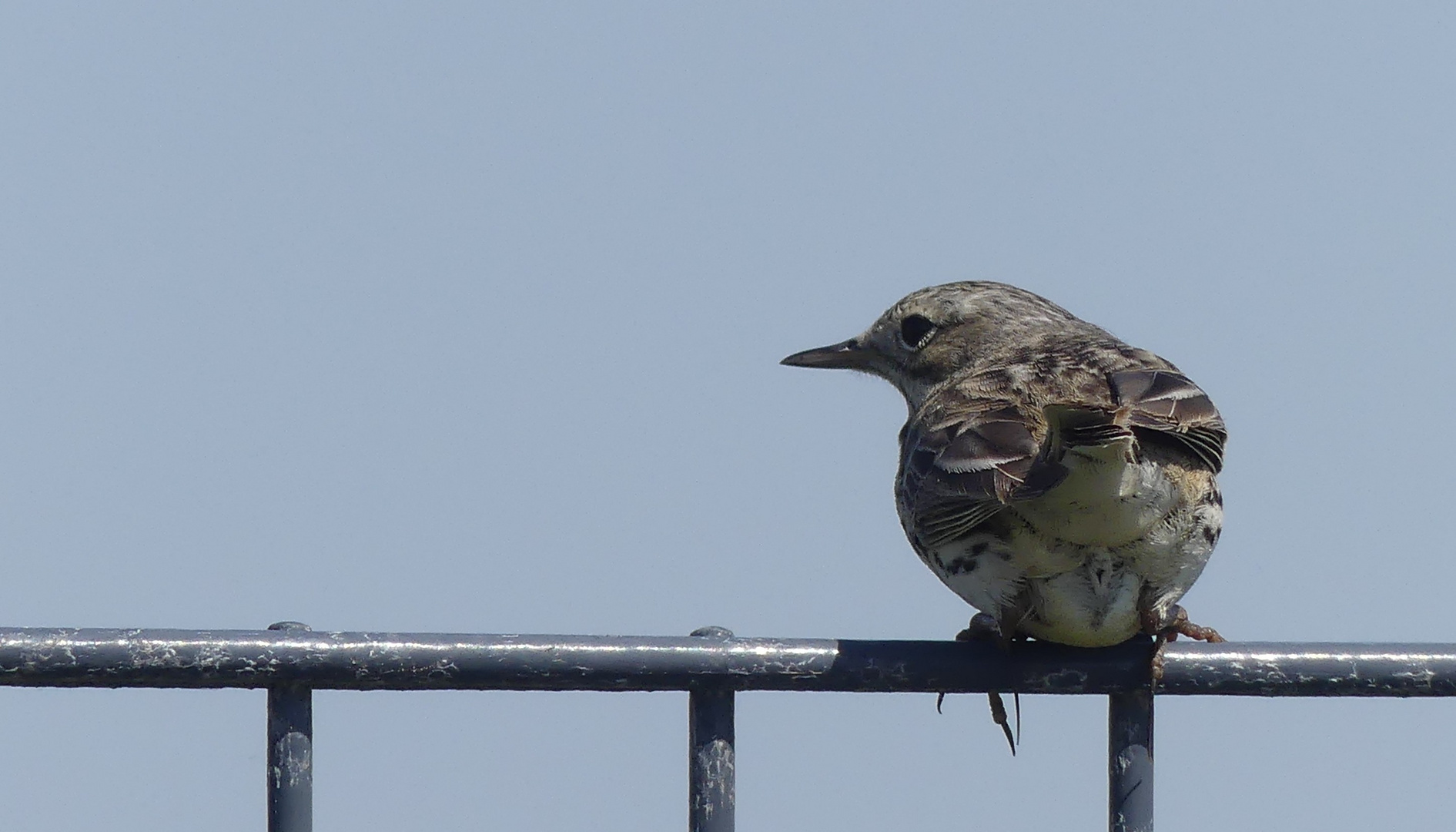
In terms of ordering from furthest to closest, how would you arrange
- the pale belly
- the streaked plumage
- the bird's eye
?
the bird's eye
the pale belly
the streaked plumage

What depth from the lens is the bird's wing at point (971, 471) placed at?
4922 mm

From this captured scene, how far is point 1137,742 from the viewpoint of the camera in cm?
377

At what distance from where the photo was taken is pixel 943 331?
8219 mm

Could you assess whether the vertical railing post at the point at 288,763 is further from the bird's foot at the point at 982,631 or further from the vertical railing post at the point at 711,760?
the bird's foot at the point at 982,631

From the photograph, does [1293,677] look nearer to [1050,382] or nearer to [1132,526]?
[1132,526]

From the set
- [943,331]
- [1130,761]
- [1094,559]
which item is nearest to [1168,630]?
[1094,559]

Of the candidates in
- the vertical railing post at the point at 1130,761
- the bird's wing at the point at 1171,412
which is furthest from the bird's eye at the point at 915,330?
the vertical railing post at the point at 1130,761

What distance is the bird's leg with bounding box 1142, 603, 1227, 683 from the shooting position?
379cm

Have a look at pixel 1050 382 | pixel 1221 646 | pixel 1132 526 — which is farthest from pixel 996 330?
pixel 1221 646

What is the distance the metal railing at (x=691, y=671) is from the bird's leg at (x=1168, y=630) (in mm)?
24

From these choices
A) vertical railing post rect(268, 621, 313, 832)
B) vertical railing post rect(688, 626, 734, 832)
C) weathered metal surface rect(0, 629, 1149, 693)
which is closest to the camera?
weathered metal surface rect(0, 629, 1149, 693)

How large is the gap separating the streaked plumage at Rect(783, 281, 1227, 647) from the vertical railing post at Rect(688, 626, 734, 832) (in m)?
1.46

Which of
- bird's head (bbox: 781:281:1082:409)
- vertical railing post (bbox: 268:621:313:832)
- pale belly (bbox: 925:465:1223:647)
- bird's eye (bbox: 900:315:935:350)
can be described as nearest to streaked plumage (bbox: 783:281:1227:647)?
pale belly (bbox: 925:465:1223:647)

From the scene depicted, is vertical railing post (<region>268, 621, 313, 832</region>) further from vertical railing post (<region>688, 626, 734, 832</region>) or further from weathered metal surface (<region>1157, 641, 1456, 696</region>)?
weathered metal surface (<region>1157, 641, 1456, 696</region>)
